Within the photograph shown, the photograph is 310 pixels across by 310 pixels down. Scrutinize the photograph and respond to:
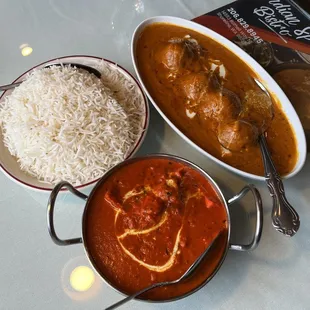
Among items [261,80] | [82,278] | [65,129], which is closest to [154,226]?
[82,278]

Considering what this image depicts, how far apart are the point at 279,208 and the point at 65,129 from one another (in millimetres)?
783

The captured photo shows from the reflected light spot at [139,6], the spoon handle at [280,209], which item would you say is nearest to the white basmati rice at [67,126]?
the spoon handle at [280,209]

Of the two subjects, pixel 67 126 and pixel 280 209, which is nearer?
pixel 280 209

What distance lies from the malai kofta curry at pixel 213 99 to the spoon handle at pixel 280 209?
7cm

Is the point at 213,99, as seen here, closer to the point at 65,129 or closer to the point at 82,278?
the point at 65,129

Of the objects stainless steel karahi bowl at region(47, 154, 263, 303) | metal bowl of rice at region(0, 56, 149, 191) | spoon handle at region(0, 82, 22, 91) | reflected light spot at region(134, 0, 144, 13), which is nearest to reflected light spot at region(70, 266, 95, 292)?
stainless steel karahi bowl at region(47, 154, 263, 303)

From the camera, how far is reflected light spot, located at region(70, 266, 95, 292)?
4.17 feet

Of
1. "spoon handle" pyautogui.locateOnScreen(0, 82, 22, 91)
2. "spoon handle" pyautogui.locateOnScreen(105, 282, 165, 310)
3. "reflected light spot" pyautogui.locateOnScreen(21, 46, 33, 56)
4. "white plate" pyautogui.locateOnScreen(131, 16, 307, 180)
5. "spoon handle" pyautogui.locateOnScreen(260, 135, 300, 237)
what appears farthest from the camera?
"reflected light spot" pyautogui.locateOnScreen(21, 46, 33, 56)

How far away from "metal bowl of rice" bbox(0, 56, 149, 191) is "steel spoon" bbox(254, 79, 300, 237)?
48 centimetres

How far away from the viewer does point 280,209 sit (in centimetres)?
123

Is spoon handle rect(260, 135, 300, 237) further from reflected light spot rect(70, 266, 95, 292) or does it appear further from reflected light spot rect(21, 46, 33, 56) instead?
reflected light spot rect(21, 46, 33, 56)

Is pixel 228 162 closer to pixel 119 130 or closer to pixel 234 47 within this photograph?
pixel 119 130

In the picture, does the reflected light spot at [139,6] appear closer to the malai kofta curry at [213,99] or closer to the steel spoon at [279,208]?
the malai kofta curry at [213,99]

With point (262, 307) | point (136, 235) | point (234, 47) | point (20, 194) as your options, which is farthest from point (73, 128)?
point (262, 307)
